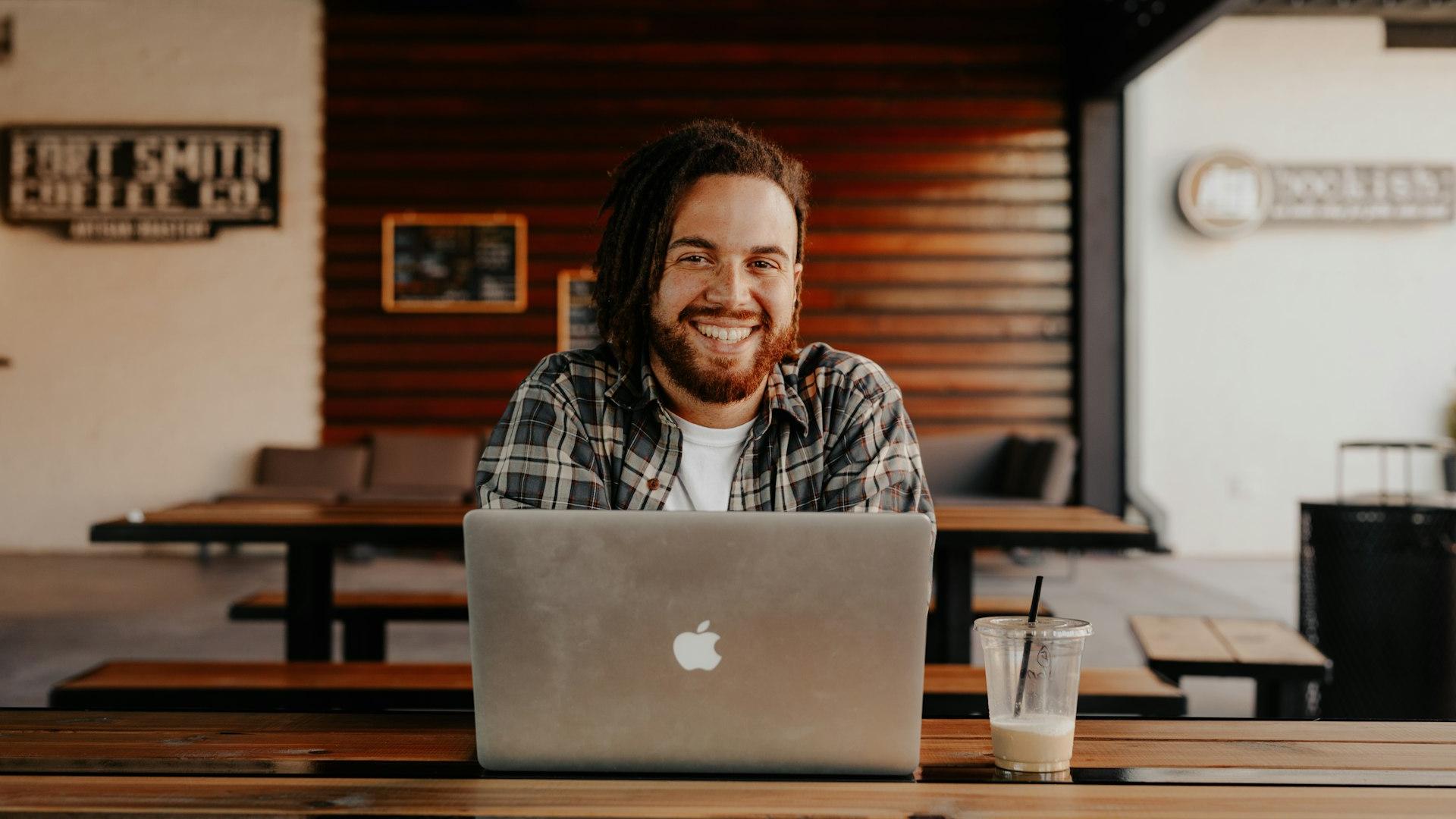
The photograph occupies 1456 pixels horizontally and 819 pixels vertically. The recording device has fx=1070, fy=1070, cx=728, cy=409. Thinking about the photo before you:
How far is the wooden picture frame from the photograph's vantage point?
6.86m

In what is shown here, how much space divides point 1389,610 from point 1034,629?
8.56 feet

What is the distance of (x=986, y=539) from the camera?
2.55 m

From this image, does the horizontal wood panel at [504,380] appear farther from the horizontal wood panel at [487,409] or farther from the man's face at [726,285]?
the man's face at [726,285]

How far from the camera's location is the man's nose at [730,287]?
1472 mm

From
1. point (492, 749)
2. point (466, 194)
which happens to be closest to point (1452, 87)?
point (466, 194)

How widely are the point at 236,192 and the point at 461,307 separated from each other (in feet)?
5.28

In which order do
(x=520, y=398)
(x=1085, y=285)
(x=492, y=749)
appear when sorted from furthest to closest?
1. (x=1085, y=285)
2. (x=520, y=398)
3. (x=492, y=749)

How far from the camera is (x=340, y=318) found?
22.6ft

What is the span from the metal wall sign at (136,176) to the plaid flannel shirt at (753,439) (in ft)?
20.1

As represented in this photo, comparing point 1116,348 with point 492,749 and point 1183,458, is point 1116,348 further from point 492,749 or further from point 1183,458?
point 492,749

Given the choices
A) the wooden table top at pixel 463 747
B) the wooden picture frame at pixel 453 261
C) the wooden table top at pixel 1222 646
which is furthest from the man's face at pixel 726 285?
the wooden picture frame at pixel 453 261

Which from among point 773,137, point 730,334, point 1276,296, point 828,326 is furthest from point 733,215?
point 1276,296

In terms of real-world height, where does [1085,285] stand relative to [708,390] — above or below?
above

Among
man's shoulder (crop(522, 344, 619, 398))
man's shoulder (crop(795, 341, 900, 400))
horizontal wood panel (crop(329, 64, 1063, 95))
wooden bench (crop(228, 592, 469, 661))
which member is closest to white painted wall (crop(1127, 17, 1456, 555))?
horizontal wood panel (crop(329, 64, 1063, 95))
